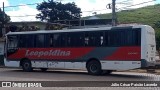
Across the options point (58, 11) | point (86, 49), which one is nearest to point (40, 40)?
point (86, 49)

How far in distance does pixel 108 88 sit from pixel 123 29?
6526 millimetres

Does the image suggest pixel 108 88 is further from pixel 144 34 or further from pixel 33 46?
pixel 33 46

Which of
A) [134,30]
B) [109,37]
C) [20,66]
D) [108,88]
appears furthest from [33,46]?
[108,88]

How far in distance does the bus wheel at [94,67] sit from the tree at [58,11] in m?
52.4

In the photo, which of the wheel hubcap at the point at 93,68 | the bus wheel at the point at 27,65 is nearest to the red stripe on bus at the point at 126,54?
the wheel hubcap at the point at 93,68

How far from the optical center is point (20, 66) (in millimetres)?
26016

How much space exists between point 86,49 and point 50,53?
3.07m

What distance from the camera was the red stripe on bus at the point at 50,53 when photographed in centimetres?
2228

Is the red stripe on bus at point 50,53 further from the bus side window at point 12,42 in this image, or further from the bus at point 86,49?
the bus side window at point 12,42

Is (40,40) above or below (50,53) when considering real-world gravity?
above

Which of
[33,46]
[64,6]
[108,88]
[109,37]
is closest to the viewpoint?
[108,88]

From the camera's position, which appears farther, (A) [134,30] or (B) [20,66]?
(B) [20,66]

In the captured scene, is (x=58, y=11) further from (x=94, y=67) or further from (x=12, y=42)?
(x=94, y=67)

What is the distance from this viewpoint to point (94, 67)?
21438 mm
